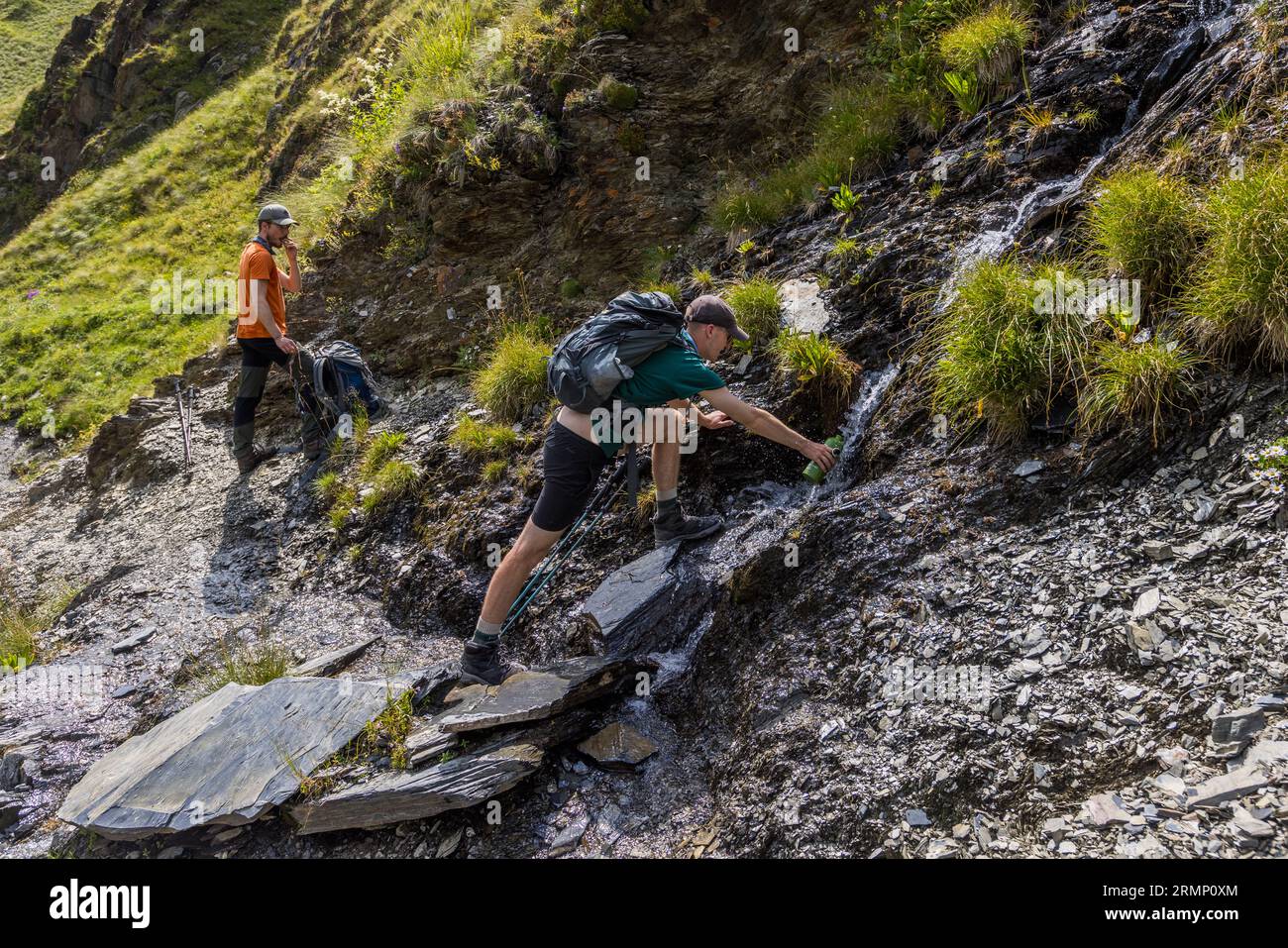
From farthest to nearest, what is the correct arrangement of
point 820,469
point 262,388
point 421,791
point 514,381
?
point 262,388 → point 514,381 → point 820,469 → point 421,791

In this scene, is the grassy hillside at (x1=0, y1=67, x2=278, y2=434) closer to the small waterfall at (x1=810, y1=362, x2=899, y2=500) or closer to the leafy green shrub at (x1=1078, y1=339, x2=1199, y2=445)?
the small waterfall at (x1=810, y1=362, x2=899, y2=500)

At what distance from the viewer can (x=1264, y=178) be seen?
439 cm

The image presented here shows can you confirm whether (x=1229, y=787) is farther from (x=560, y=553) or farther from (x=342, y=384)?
(x=342, y=384)

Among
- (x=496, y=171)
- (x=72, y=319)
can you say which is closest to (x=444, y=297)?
(x=496, y=171)

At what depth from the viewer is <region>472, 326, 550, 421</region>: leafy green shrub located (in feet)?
26.7

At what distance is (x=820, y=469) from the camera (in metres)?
5.75

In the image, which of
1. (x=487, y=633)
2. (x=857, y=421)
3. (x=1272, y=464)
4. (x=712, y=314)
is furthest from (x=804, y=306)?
(x=487, y=633)

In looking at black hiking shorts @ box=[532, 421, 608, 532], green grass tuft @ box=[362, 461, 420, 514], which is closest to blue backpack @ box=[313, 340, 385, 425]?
green grass tuft @ box=[362, 461, 420, 514]

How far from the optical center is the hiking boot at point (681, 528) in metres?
6.01

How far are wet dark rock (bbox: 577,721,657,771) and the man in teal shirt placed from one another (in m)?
0.85

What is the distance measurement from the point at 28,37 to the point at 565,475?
5574 cm

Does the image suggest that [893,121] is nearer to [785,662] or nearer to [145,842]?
[785,662]

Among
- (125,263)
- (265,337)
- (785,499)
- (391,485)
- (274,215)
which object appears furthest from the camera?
(125,263)

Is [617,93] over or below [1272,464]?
over
